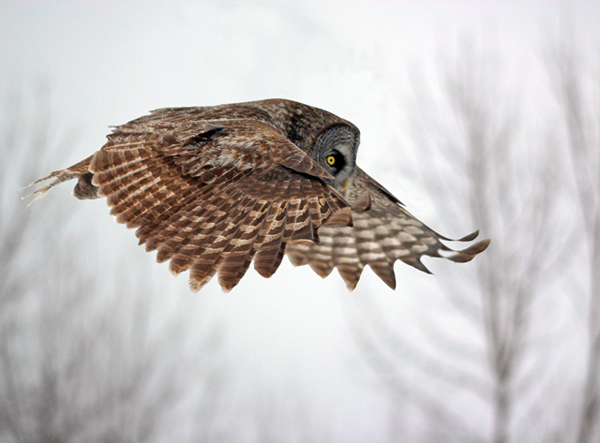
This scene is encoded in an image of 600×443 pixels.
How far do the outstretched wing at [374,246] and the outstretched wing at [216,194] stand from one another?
0.66 meters

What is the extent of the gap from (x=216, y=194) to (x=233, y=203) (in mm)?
89

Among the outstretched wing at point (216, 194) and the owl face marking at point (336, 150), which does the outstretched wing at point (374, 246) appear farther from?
the outstretched wing at point (216, 194)

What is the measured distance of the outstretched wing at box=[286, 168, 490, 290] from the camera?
2.63 meters

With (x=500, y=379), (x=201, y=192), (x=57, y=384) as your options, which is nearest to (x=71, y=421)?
(x=57, y=384)

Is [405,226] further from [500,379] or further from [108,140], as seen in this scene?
[500,379]

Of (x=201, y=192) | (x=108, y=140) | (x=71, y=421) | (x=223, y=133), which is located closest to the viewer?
(x=201, y=192)

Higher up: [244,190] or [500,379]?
[500,379]

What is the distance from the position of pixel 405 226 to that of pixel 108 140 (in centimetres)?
141

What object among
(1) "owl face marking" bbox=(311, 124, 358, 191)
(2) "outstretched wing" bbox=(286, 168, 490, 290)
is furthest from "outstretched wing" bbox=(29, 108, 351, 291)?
(1) "owl face marking" bbox=(311, 124, 358, 191)

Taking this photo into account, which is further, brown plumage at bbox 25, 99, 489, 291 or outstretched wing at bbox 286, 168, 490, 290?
outstretched wing at bbox 286, 168, 490, 290

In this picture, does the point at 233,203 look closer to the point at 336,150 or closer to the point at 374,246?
the point at 374,246

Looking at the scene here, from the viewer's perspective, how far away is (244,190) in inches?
77.8

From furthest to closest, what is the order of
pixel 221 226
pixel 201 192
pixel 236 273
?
1. pixel 201 192
2. pixel 221 226
3. pixel 236 273

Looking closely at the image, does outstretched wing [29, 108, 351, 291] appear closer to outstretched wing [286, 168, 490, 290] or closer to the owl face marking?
outstretched wing [286, 168, 490, 290]
